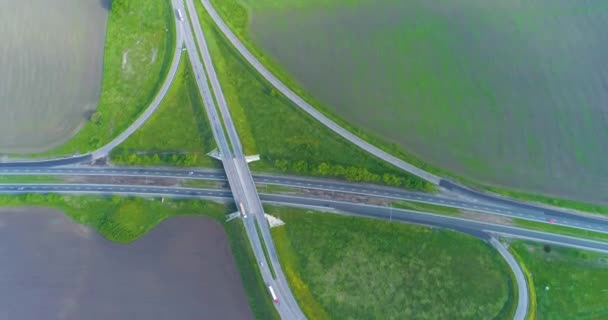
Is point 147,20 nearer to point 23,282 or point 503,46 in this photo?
point 23,282

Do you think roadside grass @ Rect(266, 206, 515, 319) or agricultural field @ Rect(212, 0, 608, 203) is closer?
roadside grass @ Rect(266, 206, 515, 319)

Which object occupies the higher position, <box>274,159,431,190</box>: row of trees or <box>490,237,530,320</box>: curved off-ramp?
<box>274,159,431,190</box>: row of trees

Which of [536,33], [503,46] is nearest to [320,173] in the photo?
[503,46]

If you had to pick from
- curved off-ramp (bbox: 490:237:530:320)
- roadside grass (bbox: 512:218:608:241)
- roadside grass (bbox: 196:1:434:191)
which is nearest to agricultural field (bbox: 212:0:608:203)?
roadside grass (bbox: 196:1:434:191)

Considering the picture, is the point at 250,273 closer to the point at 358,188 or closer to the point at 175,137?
the point at 358,188

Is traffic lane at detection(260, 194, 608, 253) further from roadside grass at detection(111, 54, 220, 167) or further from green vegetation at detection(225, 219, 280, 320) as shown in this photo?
roadside grass at detection(111, 54, 220, 167)

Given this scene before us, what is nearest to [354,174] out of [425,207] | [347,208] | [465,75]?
[347,208]

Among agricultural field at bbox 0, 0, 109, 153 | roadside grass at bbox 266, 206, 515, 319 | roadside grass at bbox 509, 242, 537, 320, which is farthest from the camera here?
agricultural field at bbox 0, 0, 109, 153
